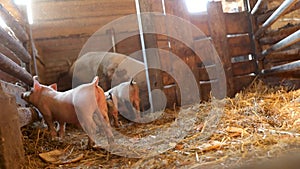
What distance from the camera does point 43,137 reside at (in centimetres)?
204

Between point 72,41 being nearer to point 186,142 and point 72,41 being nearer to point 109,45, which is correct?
point 109,45

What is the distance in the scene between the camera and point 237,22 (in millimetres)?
3646

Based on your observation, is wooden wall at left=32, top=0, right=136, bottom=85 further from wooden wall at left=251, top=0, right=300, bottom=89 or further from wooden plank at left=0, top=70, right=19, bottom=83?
wooden wall at left=251, top=0, right=300, bottom=89

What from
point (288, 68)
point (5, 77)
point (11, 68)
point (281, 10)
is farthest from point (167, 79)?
point (11, 68)

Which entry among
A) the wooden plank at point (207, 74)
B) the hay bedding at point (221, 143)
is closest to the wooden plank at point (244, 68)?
the wooden plank at point (207, 74)

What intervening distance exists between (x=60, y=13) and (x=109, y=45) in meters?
1.13

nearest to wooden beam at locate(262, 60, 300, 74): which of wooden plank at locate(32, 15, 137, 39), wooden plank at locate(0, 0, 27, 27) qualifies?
wooden plank at locate(0, 0, 27, 27)

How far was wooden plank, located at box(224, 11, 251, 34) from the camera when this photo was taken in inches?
142

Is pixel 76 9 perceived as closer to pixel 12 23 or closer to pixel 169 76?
pixel 169 76

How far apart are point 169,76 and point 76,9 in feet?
7.78

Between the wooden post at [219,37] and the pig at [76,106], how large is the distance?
199 centimetres

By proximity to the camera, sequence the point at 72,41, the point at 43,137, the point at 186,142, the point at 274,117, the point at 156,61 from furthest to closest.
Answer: the point at 72,41, the point at 156,61, the point at 43,137, the point at 274,117, the point at 186,142

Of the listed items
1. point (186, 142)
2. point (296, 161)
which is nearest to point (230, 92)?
point (186, 142)

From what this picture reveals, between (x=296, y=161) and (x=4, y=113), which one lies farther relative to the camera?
(x=4, y=113)
